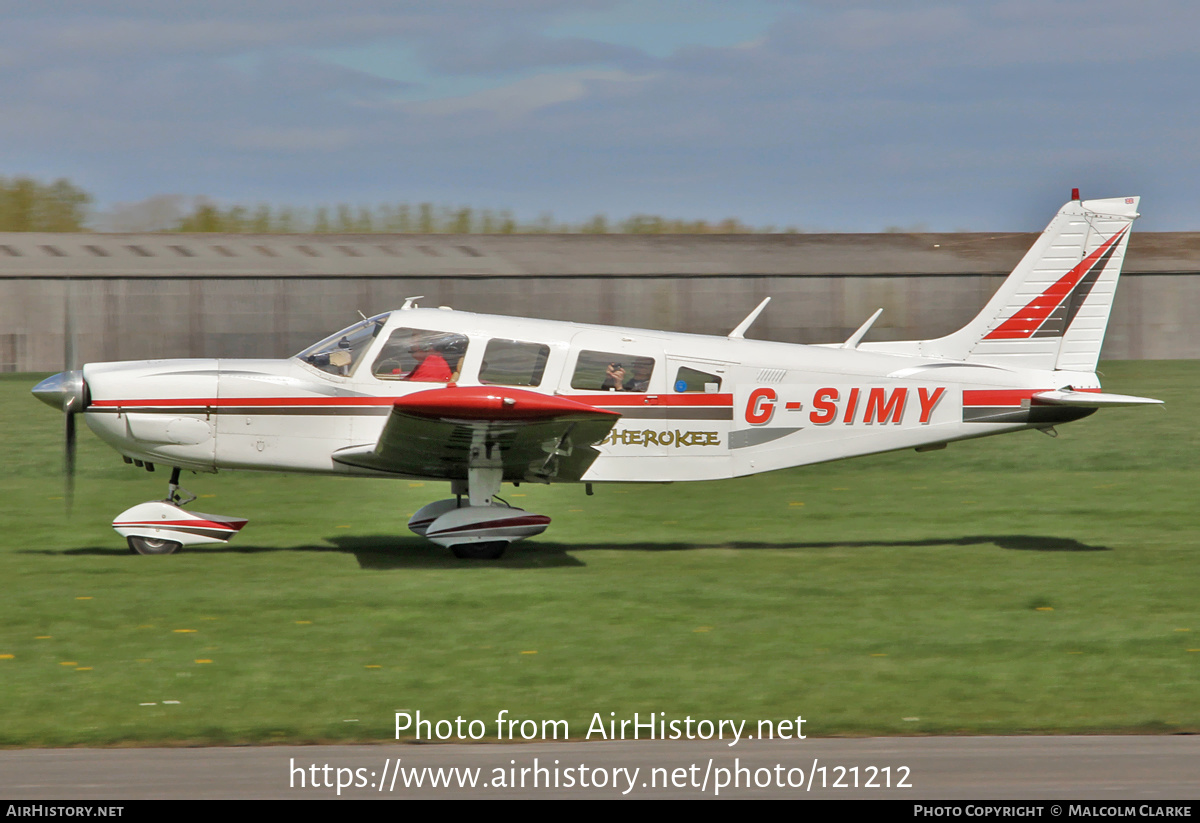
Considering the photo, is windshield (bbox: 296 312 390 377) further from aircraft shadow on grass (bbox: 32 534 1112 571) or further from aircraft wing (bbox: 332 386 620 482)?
aircraft shadow on grass (bbox: 32 534 1112 571)

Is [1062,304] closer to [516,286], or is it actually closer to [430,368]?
[430,368]

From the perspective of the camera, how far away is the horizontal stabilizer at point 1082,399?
10211 mm

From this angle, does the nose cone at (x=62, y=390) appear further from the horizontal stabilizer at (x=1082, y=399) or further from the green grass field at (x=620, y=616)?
the horizontal stabilizer at (x=1082, y=399)

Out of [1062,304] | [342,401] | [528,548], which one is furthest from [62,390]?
[1062,304]

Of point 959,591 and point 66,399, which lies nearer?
point 959,591

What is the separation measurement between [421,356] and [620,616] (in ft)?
10.5

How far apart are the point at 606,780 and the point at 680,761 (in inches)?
15.2

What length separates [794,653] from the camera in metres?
7.05

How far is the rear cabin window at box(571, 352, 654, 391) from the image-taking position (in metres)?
10.2

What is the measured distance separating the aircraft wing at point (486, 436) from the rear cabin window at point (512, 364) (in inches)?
21.7

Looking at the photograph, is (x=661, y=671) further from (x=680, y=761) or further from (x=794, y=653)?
(x=680, y=761)

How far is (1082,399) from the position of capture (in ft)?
34.1

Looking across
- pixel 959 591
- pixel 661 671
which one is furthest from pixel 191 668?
pixel 959 591

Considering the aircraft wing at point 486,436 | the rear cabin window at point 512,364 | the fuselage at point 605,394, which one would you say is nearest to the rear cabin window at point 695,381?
the fuselage at point 605,394
